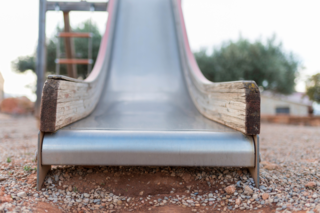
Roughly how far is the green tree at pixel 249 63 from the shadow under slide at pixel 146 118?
7140 millimetres

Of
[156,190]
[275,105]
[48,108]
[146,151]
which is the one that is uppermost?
[48,108]

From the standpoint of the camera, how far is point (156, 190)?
1.78 m

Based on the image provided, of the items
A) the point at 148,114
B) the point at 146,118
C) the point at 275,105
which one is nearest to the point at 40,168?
the point at 146,118

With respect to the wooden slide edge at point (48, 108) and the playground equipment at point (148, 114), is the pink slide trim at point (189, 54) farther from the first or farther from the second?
the wooden slide edge at point (48, 108)

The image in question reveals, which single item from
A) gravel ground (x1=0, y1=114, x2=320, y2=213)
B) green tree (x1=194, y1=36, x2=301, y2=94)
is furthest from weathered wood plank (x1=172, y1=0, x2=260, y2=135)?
green tree (x1=194, y1=36, x2=301, y2=94)

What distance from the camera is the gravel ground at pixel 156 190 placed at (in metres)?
1.55

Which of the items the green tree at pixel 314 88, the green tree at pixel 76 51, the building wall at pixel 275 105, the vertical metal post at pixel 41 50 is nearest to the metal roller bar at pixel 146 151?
the vertical metal post at pixel 41 50

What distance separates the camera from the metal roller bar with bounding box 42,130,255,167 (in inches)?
65.4

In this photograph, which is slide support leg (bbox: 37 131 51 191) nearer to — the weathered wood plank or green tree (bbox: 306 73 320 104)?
the weathered wood plank

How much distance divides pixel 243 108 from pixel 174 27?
3.54 metres

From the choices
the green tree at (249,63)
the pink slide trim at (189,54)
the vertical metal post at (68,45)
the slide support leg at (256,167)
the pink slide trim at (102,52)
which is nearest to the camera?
the slide support leg at (256,167)

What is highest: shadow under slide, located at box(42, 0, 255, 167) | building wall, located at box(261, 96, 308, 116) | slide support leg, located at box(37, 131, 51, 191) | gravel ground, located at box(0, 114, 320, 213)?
shadow under slide, located at box(42, 0, 255, 167)

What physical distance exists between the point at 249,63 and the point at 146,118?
34.2ft

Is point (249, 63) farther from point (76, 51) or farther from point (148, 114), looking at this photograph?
point (148, 114)
